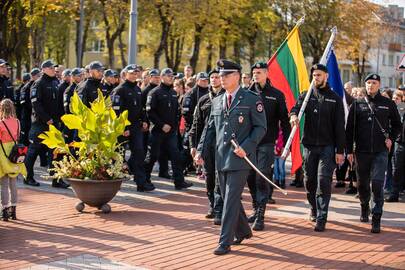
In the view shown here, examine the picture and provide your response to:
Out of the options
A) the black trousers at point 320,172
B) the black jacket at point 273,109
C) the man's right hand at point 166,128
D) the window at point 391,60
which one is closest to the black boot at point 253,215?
the black trousers at point 320,172

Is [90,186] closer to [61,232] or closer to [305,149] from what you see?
[61,232]

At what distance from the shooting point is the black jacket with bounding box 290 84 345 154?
9023 mm

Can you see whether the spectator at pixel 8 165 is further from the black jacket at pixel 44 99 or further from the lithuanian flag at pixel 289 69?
the lithuanian flag at pixel 289 69

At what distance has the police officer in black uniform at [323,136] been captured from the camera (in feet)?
29.5

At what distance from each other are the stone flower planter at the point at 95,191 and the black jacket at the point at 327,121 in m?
3.05

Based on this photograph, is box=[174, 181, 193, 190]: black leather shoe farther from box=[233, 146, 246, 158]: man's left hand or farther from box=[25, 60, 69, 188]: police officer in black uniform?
box=[233, 146, 246, 158]: man's left hand

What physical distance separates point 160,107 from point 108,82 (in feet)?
5.93

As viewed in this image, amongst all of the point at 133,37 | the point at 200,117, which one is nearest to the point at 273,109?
the point at 200,117

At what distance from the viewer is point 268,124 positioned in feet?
31.0

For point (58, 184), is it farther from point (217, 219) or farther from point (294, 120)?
point (294, 120)

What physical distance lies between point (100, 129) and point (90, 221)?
1.40m

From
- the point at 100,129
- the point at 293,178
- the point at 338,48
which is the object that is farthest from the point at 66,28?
the point at 100,129

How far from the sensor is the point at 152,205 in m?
10.6

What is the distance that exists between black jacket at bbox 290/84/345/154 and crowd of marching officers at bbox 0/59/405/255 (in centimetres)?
1
